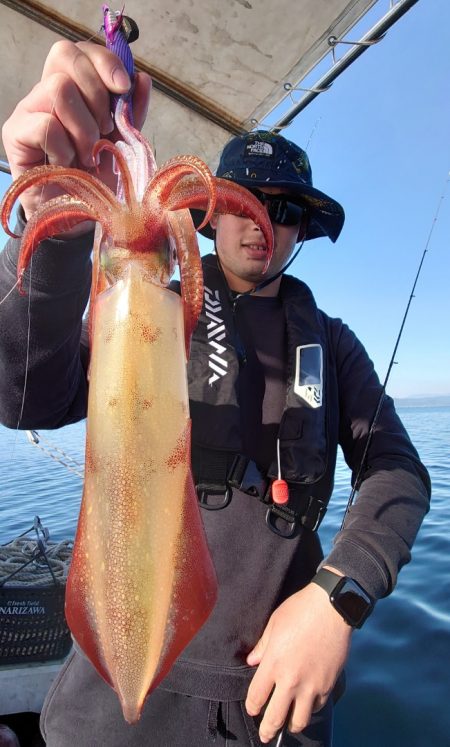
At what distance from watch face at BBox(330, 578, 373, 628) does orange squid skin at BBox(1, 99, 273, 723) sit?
0.62 metres

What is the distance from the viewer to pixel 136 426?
3.22 ft

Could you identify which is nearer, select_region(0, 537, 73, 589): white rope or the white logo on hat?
the white logo on hat

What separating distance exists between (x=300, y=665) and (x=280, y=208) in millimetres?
2209

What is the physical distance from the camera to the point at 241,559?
6.07ft

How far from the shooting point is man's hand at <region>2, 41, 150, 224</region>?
3.76ft

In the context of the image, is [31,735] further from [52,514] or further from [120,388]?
[52,514]

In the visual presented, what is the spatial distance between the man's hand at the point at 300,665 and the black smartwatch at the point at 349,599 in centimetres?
Answer: 2

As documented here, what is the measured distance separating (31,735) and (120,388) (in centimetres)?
370

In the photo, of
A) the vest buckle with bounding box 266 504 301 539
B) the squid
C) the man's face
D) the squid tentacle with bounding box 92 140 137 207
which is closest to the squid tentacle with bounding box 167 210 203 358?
the squid

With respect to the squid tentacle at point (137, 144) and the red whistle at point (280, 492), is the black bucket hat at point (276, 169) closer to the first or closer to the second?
the squid tentacle at point (137, 144)

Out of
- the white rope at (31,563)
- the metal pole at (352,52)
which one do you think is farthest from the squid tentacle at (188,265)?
the white rope at (31,563)

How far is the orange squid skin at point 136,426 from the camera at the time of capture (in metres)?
0.98

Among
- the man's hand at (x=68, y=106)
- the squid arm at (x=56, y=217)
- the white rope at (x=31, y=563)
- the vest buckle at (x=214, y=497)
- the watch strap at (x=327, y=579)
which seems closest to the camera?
the squid arm at (x=56, y=217)

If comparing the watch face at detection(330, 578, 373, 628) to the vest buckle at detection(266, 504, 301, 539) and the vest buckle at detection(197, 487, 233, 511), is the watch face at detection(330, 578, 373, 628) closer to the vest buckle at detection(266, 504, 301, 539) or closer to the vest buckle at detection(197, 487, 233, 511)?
the vest buckle at detection(266, 504, 301, 539)
